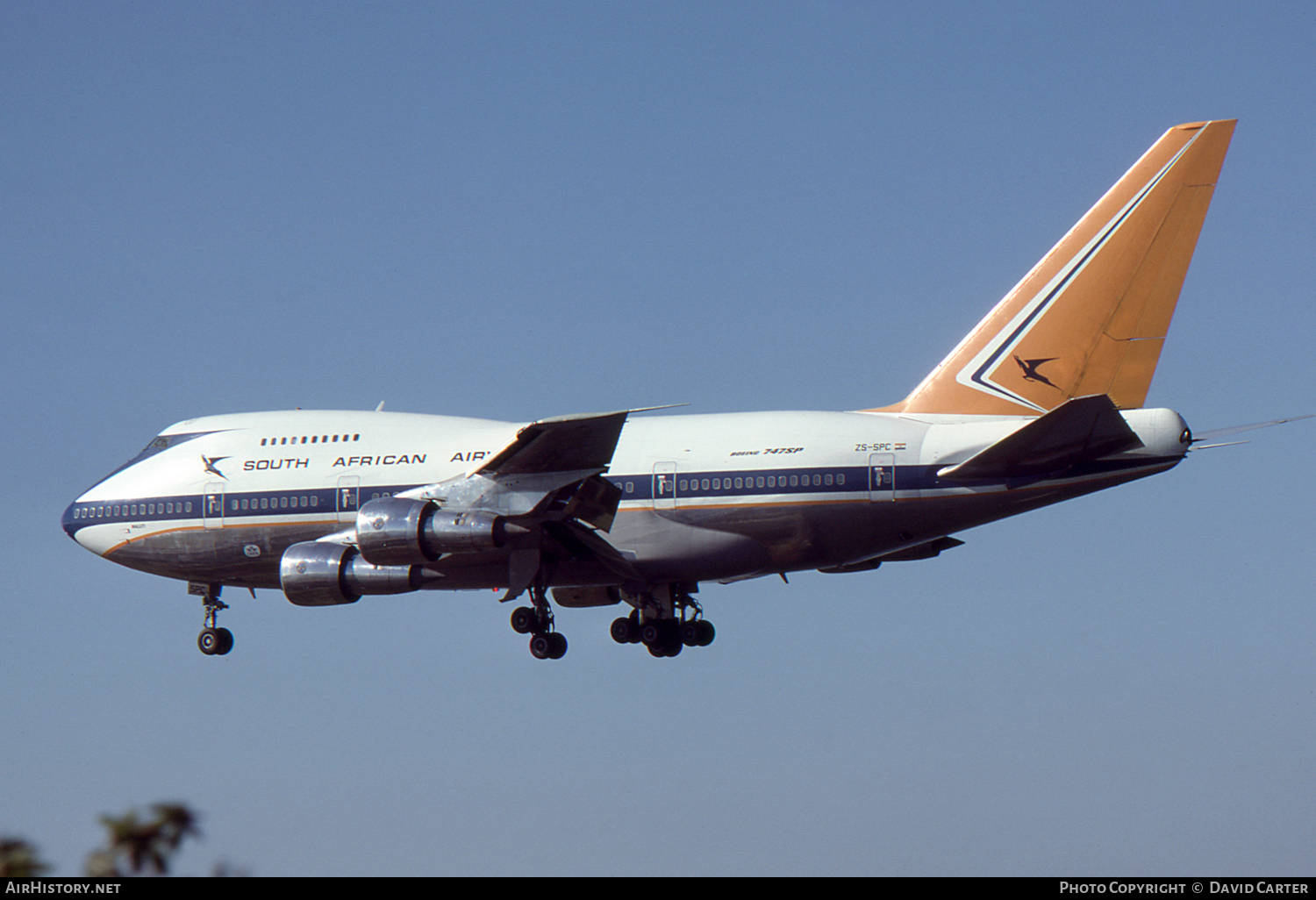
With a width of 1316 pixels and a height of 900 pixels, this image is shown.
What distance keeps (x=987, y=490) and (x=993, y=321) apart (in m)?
4.41

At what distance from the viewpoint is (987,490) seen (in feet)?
94.6

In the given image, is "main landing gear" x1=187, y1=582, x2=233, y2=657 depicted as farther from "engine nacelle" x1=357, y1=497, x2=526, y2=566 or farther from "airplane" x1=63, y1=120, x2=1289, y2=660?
"engine nacelle" x1=357, y1=497, x2=526, y2=566

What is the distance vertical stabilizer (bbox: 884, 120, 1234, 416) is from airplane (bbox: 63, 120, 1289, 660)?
4cm

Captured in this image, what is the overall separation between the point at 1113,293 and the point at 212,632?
22833 millimetres

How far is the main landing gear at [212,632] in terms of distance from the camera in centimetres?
3738

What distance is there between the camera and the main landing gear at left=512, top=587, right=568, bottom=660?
3397cm

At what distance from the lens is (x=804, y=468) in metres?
30.1

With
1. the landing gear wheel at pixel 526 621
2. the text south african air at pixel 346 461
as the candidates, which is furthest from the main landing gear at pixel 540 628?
the text south african air at pixel 346 461

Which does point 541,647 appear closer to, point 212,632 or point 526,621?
point 526,621

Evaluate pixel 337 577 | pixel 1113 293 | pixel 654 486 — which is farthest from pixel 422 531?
pixel 1113 293

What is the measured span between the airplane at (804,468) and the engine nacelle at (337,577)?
47mm

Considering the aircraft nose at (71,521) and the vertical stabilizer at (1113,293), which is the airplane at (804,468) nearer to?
the vertical stabilizer at (1113,293)
